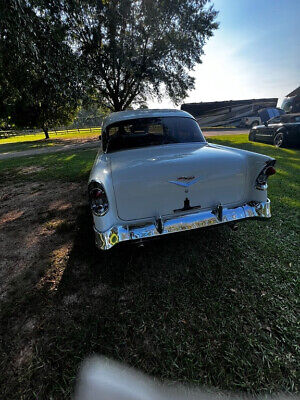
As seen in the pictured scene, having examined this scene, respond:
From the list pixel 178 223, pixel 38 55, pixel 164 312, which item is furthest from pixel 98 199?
pixel 38 55

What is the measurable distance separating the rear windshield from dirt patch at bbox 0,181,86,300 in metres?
1.65

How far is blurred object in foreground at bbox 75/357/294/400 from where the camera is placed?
135 cm

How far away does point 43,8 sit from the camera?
14.9 ft

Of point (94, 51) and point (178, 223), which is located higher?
point (94, 51)

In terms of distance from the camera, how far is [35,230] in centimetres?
351

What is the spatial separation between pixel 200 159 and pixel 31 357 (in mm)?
2404

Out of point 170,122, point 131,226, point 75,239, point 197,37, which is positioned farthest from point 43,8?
point 197,37

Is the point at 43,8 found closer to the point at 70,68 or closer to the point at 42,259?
the point at 70,68

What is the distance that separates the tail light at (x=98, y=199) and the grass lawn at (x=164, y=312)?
44 cm

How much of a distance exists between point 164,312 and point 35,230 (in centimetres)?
271

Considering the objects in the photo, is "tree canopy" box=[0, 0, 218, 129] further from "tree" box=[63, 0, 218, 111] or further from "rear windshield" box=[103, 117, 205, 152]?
"rear windshield" box=[103, 117, 205, 152]

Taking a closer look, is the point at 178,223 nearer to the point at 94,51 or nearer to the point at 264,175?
the point at 264,175

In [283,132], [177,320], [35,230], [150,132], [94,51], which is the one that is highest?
[94,51]

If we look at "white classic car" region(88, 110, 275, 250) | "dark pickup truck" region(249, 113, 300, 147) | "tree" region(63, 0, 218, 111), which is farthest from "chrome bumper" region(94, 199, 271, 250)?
"tree" region(63, 0, 218, 111)
